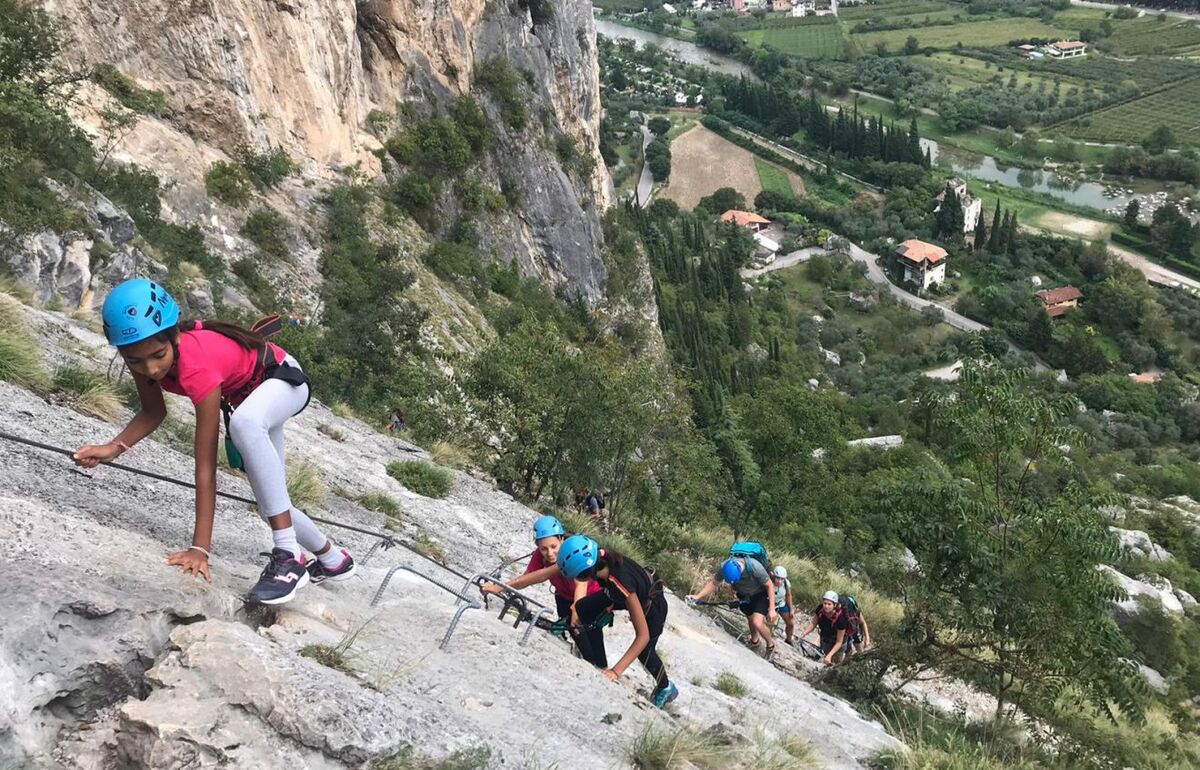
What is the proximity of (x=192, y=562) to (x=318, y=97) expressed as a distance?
2623cm

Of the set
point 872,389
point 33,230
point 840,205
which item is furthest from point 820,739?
point 840,205

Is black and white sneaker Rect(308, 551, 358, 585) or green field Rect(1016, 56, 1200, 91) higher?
black and white sneaker Rect(308, 551, 358, 585)

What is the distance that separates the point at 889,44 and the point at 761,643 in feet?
548

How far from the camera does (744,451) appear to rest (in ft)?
71.3

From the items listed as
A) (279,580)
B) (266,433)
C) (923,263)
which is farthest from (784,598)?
(923,263)

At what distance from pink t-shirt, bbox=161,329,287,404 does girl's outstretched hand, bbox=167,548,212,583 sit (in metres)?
0.79

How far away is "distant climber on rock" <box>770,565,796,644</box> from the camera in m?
10.5

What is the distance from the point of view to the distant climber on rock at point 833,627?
10758 mm

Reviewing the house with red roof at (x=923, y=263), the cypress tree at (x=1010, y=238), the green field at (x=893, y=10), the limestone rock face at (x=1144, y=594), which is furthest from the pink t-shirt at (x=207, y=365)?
the green field at (x=893, y=10)

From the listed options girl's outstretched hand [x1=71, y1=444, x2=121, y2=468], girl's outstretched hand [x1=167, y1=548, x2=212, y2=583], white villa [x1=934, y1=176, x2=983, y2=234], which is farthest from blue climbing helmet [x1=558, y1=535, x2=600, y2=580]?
white villa [x1=934, y1=176, x2=983, y2=234]

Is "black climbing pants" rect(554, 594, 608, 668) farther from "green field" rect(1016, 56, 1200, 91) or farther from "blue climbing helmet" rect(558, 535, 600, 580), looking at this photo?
"green field" rect(1016, 56, 1200, 91)

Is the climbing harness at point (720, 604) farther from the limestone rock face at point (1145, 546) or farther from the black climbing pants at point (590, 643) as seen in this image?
the limestone rock face at point (1145, 546)

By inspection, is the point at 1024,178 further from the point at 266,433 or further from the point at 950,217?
the point at 266,433

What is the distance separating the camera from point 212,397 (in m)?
3.84
